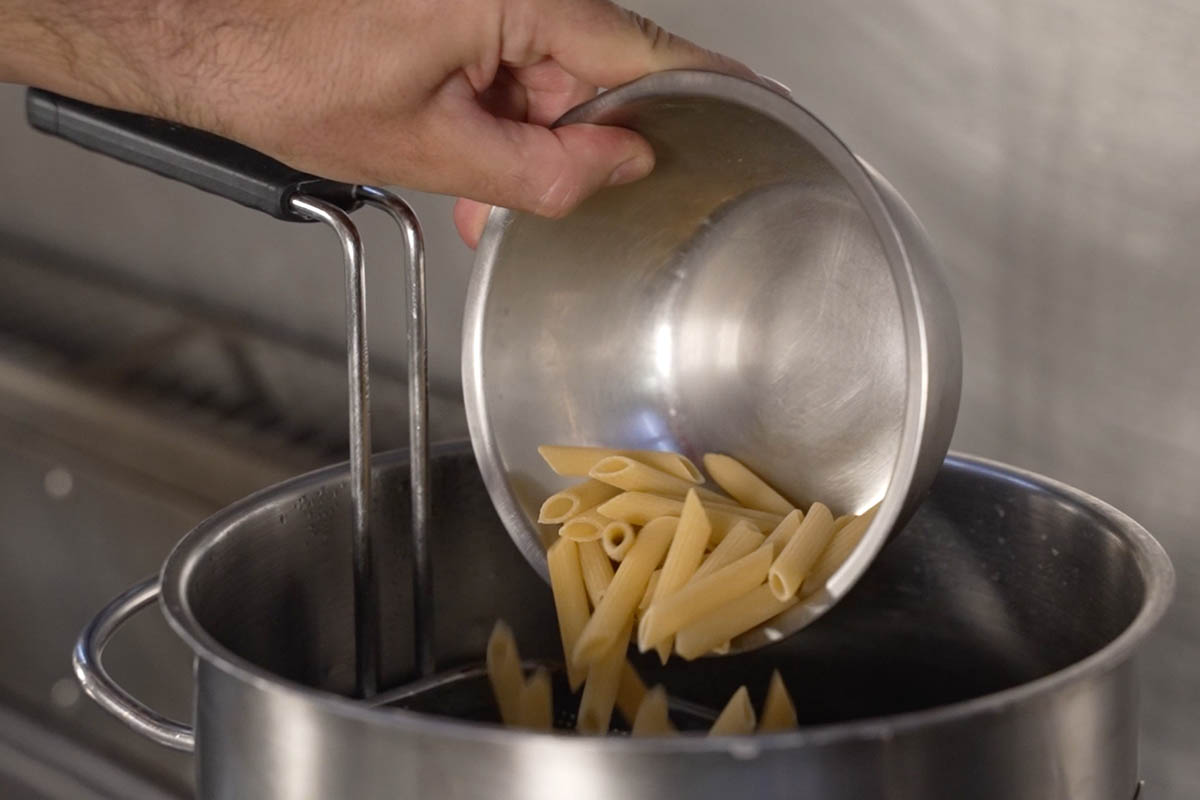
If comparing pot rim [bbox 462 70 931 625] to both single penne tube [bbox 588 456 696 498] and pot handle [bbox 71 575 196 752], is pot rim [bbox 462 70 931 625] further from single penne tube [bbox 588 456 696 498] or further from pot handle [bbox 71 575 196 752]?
pot handle [bbox 71 575 196 752]

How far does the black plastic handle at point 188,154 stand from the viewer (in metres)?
0.61

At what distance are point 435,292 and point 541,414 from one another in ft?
1.13

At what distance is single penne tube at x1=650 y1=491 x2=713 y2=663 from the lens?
0.59 m

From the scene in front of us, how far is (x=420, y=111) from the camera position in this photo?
0.58 meters

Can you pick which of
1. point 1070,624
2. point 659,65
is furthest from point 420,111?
point 1070,624

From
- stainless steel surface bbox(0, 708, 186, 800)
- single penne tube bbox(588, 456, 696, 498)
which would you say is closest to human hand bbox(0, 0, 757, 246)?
single penne tube bbox(588, 456, 696, 498)

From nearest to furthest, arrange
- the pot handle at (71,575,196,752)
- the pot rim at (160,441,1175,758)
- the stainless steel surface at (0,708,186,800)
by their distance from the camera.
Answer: the pot rim at (160,441,1175,758), the pot handle at (71,575,196,752), the stainless steel surface at (0,708,186,800)

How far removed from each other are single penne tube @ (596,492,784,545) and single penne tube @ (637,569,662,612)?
0.02 metres

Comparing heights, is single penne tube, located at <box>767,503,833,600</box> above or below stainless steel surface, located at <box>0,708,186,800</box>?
above

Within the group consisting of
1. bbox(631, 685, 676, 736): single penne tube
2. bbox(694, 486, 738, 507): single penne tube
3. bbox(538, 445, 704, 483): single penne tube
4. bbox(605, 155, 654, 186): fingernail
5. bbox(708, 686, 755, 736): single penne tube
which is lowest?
bbox(631, 685, 676, 736): single penne tube

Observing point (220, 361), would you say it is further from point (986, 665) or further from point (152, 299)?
point (986, 665)

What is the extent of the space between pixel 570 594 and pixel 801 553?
0.10 metres

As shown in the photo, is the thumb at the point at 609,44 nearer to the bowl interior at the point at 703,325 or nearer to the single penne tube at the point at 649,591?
the bowl interior at the point at 703,325

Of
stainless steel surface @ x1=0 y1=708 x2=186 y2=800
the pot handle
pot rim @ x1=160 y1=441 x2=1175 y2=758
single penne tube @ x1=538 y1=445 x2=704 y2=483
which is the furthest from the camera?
stainless steel surface @ x1=0 y1=708 x2=186 y2=800
